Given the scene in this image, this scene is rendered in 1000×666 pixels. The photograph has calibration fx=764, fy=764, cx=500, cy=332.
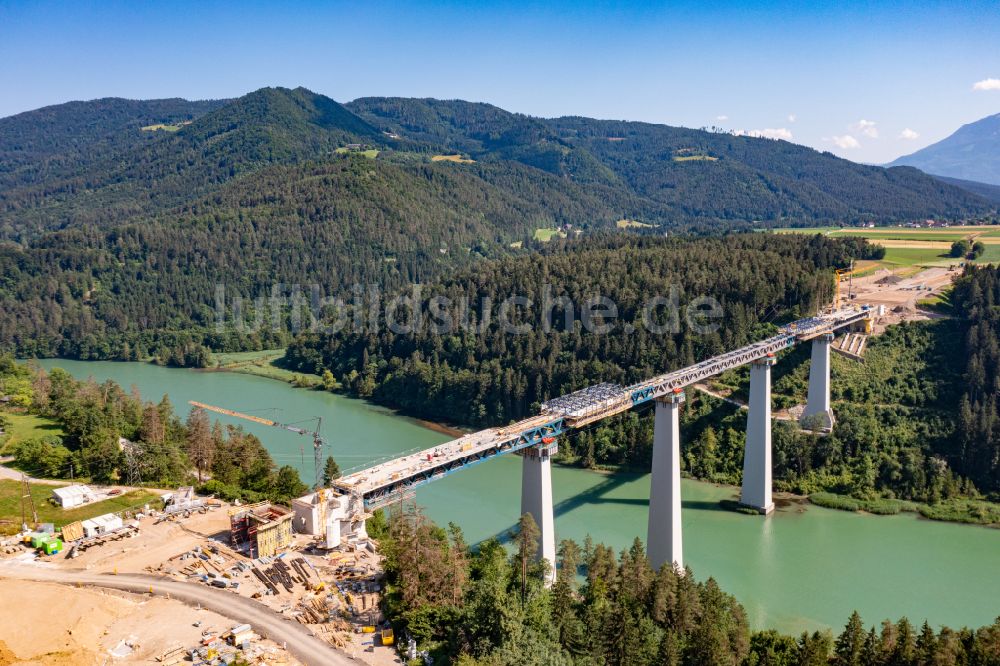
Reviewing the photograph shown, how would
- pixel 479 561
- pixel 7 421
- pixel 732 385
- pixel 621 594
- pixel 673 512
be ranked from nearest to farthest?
pixel 621 594 < pixel 479 561 < pixel 673 512 < pixel 7 421 < pixel 732 385

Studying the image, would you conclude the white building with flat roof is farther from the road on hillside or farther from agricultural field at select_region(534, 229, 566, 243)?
agricultural field at select_region(534, 229, 566, 243)

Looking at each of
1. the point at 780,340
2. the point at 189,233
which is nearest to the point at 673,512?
the point at 780,340

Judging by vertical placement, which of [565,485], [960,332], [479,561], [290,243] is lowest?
[565,485]

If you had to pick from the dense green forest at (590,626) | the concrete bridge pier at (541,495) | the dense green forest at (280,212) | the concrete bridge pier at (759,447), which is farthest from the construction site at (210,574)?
the dense green forest at (280,212)

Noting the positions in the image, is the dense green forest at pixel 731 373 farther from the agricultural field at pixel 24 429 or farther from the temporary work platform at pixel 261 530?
the agricultural field at pixel 24 429

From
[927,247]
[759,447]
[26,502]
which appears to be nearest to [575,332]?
[759,447]

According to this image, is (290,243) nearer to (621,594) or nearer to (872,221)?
(621,594)

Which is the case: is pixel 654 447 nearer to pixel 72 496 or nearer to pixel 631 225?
pixel 72 496
